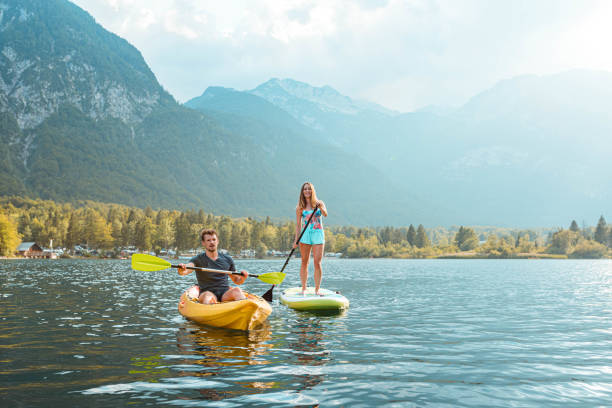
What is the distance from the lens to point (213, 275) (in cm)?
1402

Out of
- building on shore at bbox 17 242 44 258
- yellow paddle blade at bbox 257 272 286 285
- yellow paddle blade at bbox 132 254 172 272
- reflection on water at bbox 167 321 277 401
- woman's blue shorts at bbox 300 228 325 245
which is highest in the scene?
woman's blue shorts at bbox 300 228 325 245

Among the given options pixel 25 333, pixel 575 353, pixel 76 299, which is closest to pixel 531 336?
pixel 575 353

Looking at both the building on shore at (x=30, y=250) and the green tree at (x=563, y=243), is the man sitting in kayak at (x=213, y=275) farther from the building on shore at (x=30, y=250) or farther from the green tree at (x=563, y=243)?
the green tree at (x=563, y=243)

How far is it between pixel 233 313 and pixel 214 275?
6.60 ft

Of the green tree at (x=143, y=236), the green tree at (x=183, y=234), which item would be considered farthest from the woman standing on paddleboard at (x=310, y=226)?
the green tree at (x=183, y=234)

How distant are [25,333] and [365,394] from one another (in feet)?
31.3

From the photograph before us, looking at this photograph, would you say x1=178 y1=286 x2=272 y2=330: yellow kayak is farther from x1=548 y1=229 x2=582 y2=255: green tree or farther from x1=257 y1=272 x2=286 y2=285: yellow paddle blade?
x1=548 y1=229 x2=582 y2=255: green tree

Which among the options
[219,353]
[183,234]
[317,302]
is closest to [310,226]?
[317,302]

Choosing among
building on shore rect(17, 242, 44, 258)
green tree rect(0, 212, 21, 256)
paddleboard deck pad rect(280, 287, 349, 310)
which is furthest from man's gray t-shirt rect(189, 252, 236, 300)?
building on shore rect(17, 242, 44, 258)

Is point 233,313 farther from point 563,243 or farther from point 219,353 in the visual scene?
point 563,243

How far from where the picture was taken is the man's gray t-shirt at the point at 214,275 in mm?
13906

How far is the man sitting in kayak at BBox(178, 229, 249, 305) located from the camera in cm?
1356

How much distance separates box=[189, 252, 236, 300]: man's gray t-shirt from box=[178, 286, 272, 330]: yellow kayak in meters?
0.72

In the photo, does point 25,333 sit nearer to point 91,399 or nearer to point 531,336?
point 91,399
